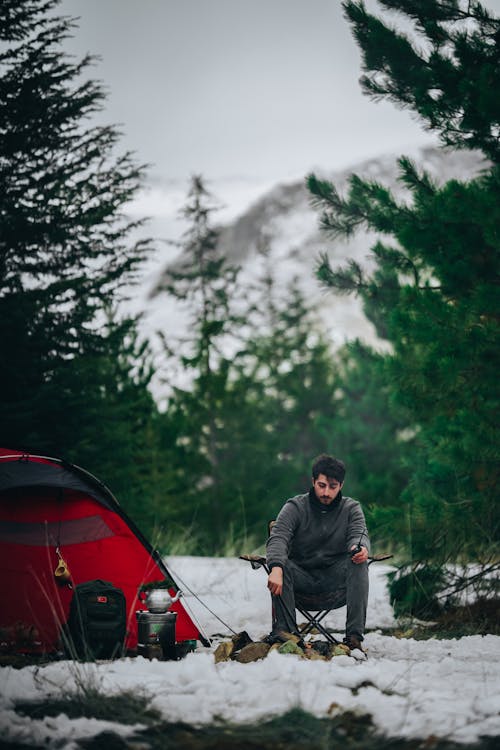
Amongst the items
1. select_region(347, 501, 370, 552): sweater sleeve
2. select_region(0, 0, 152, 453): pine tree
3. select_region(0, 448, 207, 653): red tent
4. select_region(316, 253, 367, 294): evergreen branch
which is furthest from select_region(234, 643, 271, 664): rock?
select_region(0, 0, 152, 453): pine tree

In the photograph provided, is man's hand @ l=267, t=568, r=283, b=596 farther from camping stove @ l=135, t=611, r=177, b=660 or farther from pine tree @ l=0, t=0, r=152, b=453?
pine tree @ l=0, t=0, r=152, b=453

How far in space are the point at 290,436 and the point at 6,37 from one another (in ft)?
43.2

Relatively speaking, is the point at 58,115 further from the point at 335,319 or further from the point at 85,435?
the point at 335,319

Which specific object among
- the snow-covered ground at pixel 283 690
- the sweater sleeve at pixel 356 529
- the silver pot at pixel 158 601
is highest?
the sweater sleeve at pixel 356 529

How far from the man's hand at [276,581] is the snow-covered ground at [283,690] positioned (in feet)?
2.09

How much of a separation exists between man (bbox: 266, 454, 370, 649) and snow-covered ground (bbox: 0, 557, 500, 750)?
55cm

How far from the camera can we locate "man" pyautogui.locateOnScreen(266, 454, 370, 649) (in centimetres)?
503

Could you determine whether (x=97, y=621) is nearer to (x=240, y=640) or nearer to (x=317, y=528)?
(x=240, y=640)

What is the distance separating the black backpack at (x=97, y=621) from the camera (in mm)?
4840

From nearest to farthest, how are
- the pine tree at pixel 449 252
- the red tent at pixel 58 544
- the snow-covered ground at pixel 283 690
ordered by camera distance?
the snow-covered ground at pixel 283 690 → the red tent at pixel 58 544 → the pine tree at pixel 449 252

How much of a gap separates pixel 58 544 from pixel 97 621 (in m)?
1.06

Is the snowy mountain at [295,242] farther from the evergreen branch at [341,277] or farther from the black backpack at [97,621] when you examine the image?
the black backpack at [97,621]

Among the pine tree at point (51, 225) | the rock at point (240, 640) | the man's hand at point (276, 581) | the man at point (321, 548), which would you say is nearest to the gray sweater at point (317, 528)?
the man at point (321, 548)

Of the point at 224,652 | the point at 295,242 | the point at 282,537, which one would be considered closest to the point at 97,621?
the point at 224,652
